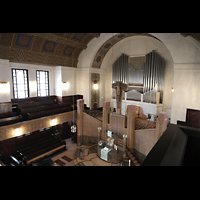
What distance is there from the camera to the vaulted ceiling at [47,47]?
9720mm

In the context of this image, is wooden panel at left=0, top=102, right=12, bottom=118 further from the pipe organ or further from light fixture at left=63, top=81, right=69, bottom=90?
the pipe organ

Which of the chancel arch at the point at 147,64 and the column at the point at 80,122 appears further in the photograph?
the column at the point at 80,122

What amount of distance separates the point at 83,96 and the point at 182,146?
1308cm

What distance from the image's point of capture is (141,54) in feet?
43.0

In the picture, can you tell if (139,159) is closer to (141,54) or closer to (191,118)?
(191,118)

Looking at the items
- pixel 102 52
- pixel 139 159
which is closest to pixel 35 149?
pixel 139 159

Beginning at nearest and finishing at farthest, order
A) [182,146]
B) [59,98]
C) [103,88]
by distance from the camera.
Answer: [182,146]
[59,98]
[103,88]

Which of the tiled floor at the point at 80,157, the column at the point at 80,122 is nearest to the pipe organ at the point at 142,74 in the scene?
the column at the point at 80,122

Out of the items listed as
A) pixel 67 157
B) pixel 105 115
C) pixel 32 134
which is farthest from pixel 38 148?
pixel 105 115

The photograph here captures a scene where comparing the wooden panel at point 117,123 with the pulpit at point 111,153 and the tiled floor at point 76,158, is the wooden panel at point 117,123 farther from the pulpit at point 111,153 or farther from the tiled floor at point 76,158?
the tiled floor at point 76,158

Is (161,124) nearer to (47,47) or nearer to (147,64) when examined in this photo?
(147,64)

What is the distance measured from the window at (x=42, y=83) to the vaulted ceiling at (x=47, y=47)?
1.46 metres

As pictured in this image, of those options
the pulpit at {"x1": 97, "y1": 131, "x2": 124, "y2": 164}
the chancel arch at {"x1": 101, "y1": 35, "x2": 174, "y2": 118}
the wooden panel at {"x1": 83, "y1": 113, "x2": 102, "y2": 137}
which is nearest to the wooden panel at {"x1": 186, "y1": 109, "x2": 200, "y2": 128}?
the chancel arch at {"x1": 101, "y1": 35, "x2": 174, "y2": 118}

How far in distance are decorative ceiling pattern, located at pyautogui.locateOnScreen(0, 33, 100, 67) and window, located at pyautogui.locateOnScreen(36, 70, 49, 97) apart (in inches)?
58.3
